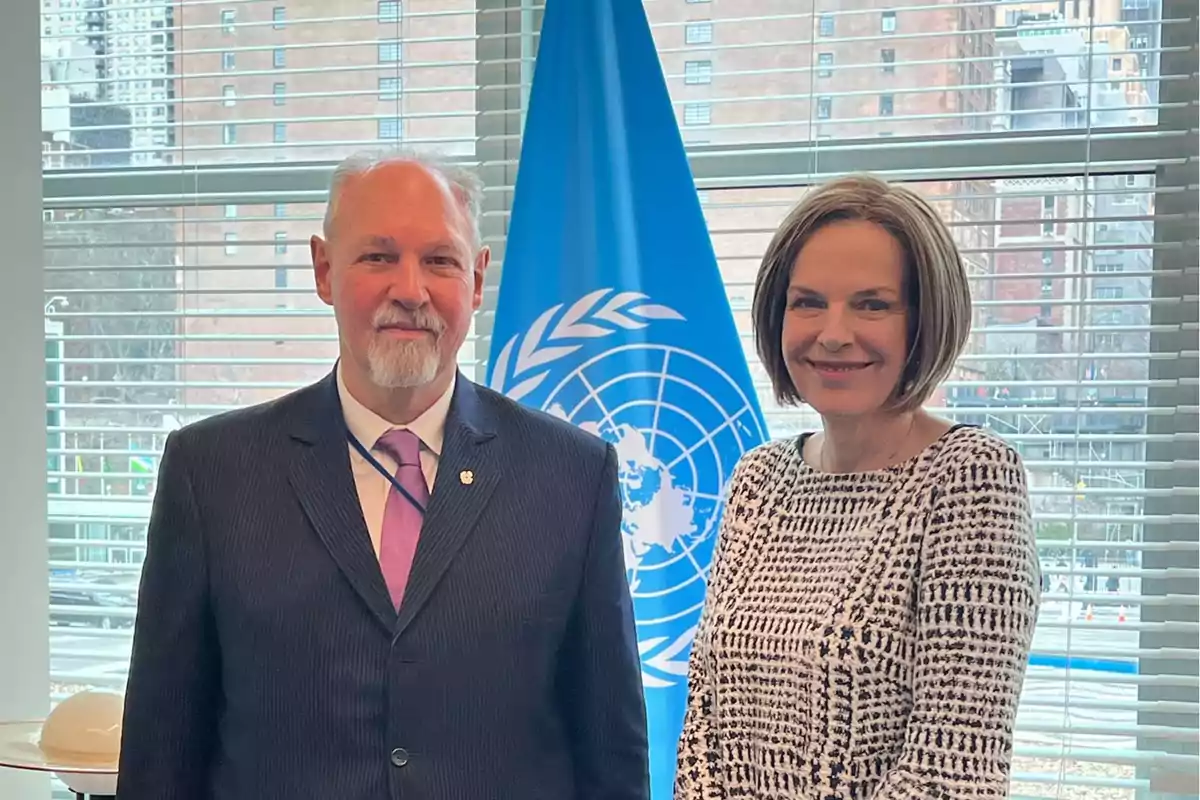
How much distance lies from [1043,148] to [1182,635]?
1.05m

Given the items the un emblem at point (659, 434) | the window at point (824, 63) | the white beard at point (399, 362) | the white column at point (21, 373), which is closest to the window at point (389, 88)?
the white column at point (21, 373)

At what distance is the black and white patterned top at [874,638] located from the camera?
1374mm

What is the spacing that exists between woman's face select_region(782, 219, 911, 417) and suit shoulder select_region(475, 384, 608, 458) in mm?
365

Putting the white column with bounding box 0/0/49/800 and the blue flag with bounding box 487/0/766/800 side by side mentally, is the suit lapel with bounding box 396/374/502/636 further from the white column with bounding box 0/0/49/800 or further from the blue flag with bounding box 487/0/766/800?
the white column with bounding box 0/0/49/800

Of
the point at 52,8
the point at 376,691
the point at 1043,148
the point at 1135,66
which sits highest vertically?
the point at 52,8

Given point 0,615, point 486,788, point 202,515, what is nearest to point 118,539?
point 0,615

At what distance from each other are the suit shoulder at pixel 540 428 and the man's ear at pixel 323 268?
266mm

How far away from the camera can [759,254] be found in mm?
2723

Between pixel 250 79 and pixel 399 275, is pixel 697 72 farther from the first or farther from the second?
pixel 399 275

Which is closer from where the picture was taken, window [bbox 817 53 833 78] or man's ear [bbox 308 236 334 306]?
man's ear [bbox 308 236 334 306]

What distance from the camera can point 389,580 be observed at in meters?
1.62

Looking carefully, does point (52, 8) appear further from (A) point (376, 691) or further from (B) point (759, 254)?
(A) point (376, 691)

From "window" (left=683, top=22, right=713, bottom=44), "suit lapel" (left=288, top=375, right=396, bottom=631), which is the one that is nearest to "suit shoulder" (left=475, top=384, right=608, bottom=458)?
"suit lapel" (left=288, top=375, right=396, bottom=631)

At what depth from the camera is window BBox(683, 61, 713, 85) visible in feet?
8.95
